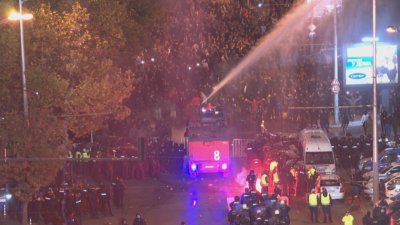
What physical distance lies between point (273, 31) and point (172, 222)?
2577 cm

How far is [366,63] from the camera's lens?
32.7 meters

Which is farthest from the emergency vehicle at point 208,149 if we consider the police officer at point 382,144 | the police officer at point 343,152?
the police officer at point 382,144

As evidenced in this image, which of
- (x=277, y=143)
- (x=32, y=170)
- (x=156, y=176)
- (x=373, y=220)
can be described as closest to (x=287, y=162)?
(x=277, y=143)

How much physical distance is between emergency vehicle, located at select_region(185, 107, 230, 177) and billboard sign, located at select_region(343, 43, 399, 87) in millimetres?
13020

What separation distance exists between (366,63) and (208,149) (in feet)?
50.0

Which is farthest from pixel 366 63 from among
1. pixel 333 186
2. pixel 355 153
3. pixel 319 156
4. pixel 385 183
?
pixel 333 186

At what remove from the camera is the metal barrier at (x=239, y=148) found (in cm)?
2931

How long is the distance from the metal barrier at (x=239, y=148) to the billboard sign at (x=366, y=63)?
29.4 feet

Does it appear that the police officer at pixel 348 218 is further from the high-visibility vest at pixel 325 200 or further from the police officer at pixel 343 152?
the police officer at pixel 343 152

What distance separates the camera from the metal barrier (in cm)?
2931

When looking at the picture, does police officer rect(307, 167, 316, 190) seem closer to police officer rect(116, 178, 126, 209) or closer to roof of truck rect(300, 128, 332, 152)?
roof of truck rect(300, 128, 332, 152)

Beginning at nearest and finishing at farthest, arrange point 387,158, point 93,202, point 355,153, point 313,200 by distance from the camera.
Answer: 1. point 313,200
2. point 93,202
3. point 387,158
4. point 355,153

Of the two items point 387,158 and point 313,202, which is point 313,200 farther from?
point 387,158

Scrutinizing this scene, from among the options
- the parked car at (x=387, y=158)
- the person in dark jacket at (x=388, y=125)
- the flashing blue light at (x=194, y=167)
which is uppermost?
the person in dark jacket at (x=388, y=125)
